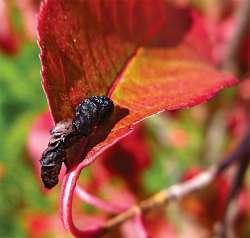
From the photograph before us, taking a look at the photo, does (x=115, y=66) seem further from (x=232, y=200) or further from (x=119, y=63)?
(x=232, y=200)

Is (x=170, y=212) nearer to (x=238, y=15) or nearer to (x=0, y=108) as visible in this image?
(x=238, y=15)

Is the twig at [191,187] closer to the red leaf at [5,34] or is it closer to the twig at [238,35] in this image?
the twig at [238,35]

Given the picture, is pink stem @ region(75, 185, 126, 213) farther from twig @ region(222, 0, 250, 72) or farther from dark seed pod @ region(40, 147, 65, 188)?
twig @ region(222, 0, 250, 72)

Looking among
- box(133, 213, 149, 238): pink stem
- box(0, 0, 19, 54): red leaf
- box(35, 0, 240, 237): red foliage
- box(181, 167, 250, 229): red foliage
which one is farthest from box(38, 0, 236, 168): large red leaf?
box(0, 0, 19, 54): red leaf

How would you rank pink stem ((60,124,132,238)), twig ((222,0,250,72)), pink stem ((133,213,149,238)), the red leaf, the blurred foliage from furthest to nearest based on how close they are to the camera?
the blurred foliage → the red leaf → twig ((222,0,250,72)) → pink stem ((133,213,149,238)) → pink stem ((60,124,132,238))

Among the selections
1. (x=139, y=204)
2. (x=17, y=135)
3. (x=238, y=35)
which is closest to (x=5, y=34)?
(x=238, y=35)

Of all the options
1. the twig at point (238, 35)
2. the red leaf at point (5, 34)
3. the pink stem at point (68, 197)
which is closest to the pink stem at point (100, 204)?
the pink stem at point (68, 197)
